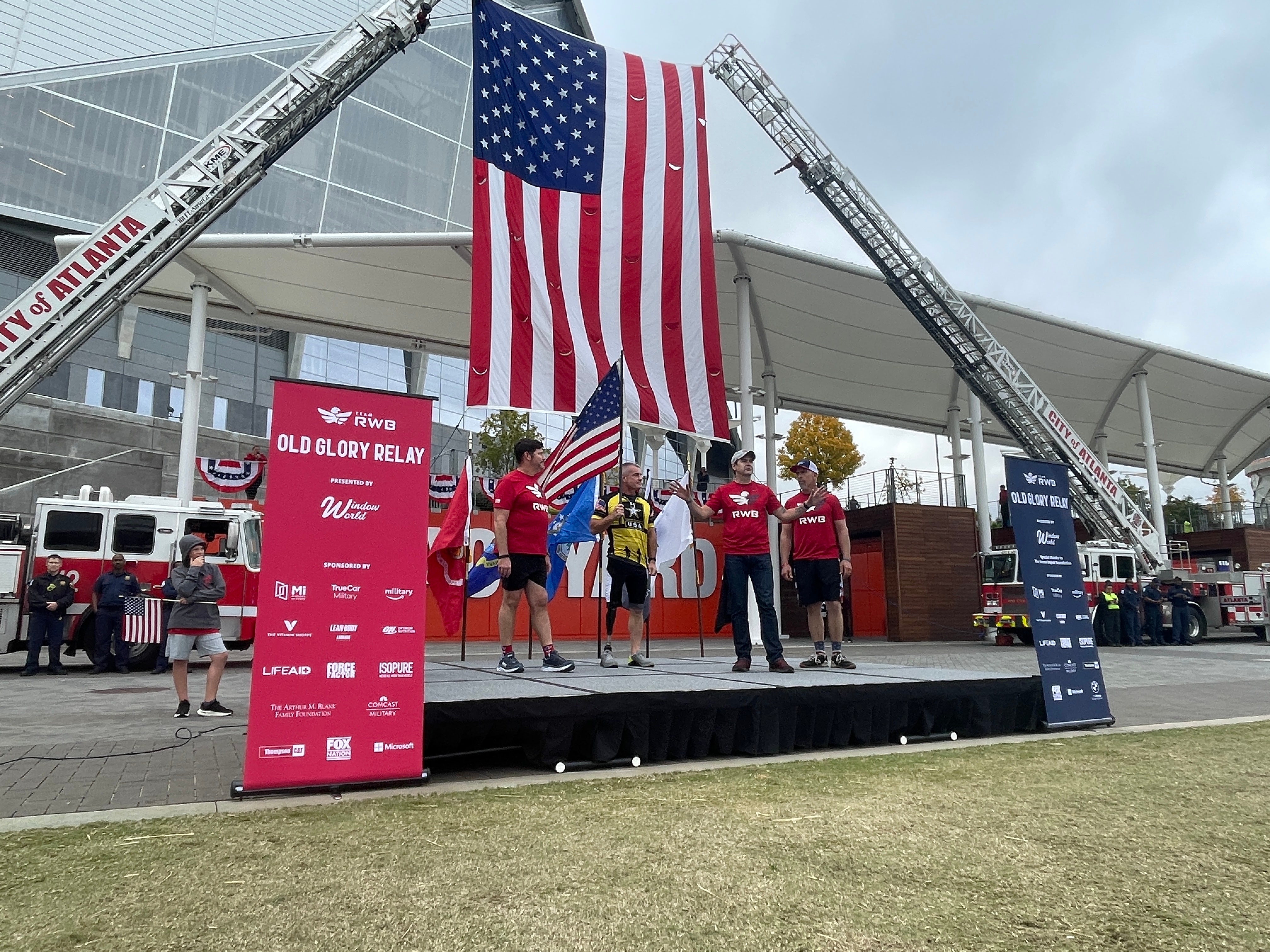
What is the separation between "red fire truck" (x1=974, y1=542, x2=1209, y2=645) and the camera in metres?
19.7

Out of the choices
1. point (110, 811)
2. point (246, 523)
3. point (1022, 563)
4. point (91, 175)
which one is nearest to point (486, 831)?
point (110, 811)

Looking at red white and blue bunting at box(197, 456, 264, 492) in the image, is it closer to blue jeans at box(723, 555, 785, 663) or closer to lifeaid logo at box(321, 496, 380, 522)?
blue jeans at box(723, 555, 785, 663)

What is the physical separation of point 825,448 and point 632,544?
120 ft

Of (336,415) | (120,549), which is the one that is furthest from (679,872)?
(120,549)

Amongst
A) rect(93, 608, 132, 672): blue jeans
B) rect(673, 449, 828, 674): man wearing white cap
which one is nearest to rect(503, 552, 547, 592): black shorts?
rect(673, 449, 828, 674): man wearing white cap

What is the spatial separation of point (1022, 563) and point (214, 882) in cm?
587

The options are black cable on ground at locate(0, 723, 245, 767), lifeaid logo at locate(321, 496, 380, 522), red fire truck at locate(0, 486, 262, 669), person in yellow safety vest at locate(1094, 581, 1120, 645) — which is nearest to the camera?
lifeaid logo at locate(321, 496, 380, 522)

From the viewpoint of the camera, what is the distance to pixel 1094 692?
7.12 m

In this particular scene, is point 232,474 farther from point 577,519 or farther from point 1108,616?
point 1108,616

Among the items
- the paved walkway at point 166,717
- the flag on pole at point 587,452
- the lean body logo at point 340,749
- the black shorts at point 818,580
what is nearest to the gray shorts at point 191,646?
the paved walkway at point 166,717

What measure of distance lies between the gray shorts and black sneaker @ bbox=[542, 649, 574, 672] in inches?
119

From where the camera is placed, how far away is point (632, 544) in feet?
25.0

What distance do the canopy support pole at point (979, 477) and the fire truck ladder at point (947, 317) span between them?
3.82ft

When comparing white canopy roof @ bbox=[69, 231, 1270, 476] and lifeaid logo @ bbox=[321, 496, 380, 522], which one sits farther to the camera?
white canopy roof @ bbox=[69, 231, 1270, 476]
